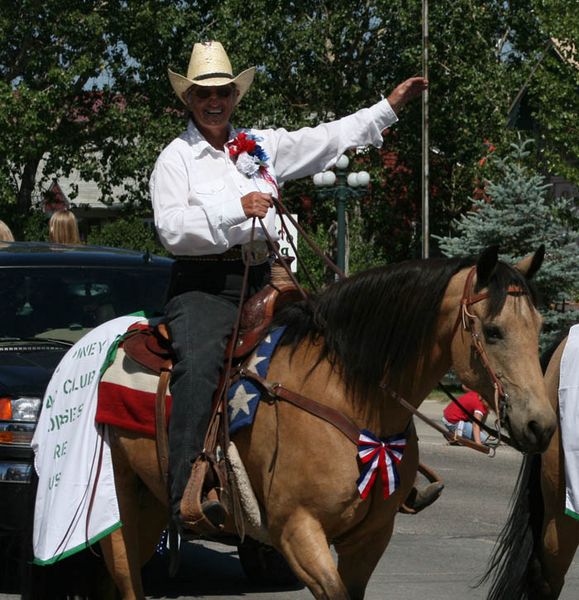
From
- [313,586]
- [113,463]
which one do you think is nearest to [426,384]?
[313,586]

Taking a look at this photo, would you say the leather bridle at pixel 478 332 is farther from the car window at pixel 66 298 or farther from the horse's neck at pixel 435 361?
the car window at pixel 66 298

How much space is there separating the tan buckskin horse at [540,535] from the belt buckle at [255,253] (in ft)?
5.37

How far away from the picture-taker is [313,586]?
184 inches

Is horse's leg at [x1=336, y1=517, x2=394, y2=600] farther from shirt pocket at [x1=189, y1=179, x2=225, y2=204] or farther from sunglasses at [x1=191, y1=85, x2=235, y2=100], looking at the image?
sunglasses at [x1=191, y1=85, x2=235, y2=100]

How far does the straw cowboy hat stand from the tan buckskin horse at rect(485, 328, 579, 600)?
2.06 meters

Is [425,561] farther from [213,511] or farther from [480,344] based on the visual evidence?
[480,344]

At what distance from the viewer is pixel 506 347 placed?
449 centimetres

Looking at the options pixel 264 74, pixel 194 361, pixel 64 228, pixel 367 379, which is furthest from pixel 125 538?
pixel 264 74

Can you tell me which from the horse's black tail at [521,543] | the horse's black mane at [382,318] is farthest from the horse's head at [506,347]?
the horse's black tail at [521,543]

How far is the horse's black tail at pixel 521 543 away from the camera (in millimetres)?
6004

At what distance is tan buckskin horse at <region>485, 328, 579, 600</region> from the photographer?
5970 millimetres

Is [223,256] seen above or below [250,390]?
above

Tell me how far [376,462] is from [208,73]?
6.02 feet

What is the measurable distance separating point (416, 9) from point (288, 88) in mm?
4059
